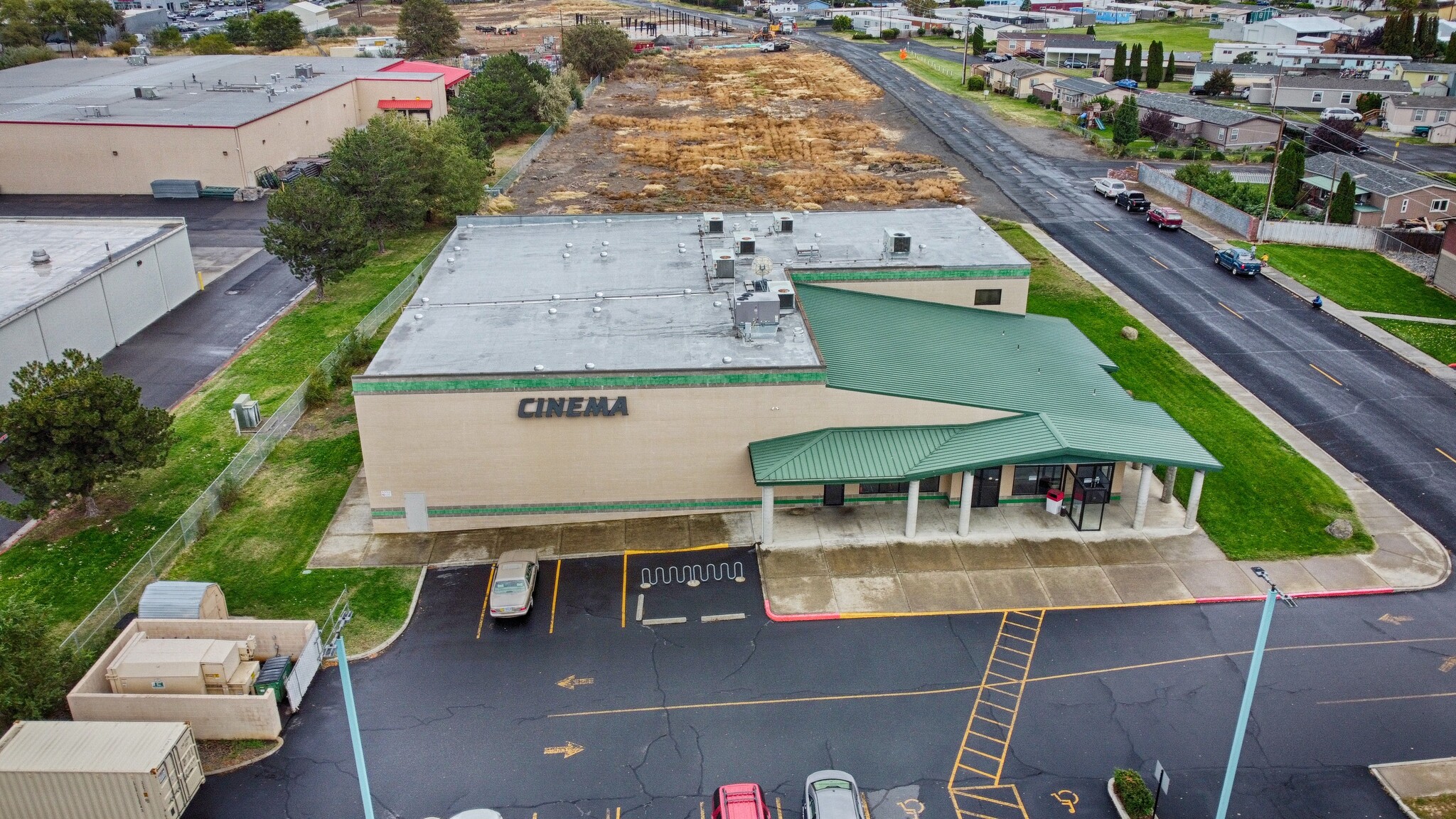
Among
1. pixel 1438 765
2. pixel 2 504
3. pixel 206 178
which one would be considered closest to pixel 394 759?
pixel 2 504

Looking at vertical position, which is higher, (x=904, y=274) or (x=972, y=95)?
(x=972, y=95)

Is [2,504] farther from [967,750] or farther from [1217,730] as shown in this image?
[1217,730]

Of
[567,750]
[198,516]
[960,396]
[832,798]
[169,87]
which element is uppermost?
[169,87]

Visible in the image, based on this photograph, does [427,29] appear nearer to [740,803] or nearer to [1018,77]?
[1018,77]

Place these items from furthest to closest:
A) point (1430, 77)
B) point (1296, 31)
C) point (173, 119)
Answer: point (1296, 31) → point (1430, 77) → point (173, 119)

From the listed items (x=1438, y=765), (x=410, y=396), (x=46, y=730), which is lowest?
(x=1438, y=765)

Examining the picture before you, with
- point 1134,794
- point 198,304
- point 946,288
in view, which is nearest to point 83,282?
point 198,304

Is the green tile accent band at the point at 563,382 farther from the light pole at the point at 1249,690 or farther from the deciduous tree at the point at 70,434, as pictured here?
the light pole at the point at 1249,690
